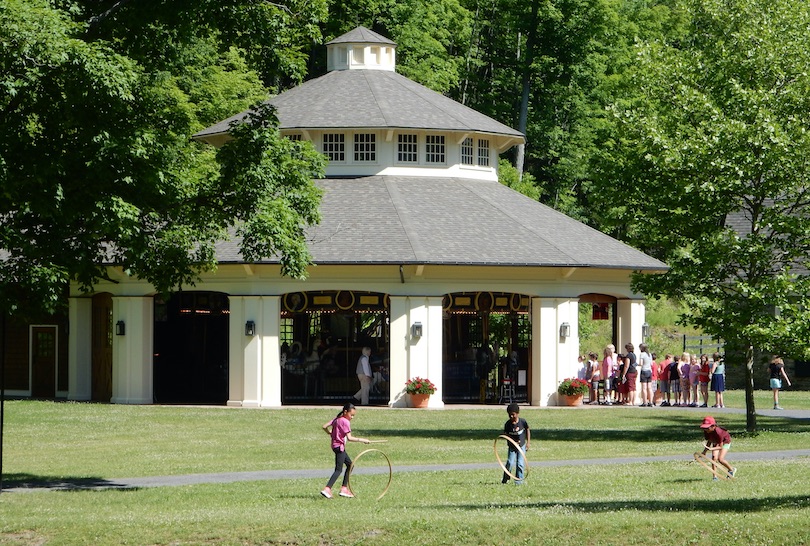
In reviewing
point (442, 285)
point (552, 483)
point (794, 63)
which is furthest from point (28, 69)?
point (442, 285)

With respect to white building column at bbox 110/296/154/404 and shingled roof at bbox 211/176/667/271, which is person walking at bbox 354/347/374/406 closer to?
shingled roof at bbox 211/176/667/271

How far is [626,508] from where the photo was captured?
1898 centimetres

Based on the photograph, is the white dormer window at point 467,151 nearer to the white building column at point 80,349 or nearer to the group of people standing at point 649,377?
the group of people standing at point 649,377

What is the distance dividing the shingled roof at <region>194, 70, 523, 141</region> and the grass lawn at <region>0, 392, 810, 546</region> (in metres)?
11.4

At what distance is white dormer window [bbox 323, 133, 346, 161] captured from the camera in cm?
4522

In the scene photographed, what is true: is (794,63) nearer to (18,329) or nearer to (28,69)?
(28,69)

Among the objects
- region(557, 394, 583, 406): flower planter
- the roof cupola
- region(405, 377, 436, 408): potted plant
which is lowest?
region(557, 394, 583, 406): flower planter

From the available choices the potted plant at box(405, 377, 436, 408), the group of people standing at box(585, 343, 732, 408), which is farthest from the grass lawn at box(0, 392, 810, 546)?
the group of people standing at box(585, 343, 732, 408)

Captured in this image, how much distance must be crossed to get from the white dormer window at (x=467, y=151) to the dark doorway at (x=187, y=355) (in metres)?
9.64

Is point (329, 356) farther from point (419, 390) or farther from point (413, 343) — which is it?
point (419, 390)

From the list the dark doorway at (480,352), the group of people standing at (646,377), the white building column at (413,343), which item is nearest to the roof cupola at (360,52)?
the dark doorway at (480,352)

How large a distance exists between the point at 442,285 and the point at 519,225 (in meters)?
4.25

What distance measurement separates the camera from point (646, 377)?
43062mm

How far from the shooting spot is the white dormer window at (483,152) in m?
47.6
